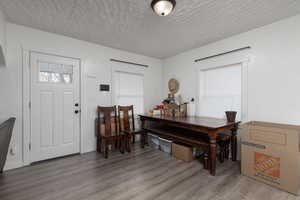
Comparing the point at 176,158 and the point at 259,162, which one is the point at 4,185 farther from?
the point at 259,162

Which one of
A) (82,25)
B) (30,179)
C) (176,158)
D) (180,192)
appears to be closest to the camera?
(180,192)

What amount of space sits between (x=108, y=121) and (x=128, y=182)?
1329 millimetres

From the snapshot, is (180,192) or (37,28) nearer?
(180,192)

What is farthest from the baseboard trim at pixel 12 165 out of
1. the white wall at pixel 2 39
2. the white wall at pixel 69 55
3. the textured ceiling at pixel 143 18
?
the textured ceiling at pixel 143 18

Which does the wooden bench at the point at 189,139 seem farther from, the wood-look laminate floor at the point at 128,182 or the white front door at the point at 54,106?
the white front door at the point at 54,106

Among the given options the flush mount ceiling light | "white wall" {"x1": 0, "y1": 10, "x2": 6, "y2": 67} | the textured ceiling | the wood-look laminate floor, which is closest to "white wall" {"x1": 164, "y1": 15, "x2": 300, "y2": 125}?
the textured ceiling

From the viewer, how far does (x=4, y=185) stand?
1.88m

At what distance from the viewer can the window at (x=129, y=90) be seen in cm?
353

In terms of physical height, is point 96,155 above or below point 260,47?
below

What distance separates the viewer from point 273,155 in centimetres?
184

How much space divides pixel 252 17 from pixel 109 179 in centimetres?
323

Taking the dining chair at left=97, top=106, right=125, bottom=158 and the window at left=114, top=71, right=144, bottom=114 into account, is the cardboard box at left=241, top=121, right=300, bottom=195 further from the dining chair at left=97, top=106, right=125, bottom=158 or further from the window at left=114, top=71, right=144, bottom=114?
the window at left=114, top=71, right=144, bottom=114

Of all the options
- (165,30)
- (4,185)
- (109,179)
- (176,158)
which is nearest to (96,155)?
(109,179)

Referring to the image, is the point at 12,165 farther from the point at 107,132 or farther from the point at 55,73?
the point at 55,73
